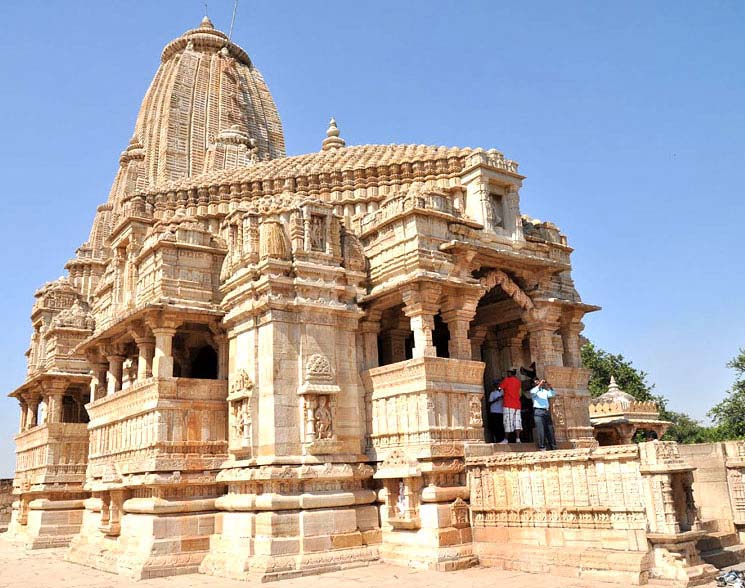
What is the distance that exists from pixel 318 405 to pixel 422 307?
2.98 metres

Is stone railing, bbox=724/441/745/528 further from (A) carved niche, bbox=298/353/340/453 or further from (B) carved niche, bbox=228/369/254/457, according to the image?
(B) carved niche, bbox=228/369/254/457

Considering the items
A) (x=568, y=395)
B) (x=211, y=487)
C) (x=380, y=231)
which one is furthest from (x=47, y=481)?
(x=568, y=395)

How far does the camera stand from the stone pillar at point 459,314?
15.1m

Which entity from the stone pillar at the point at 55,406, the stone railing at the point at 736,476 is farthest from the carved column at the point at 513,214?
the stone pillar at the point at 55,406

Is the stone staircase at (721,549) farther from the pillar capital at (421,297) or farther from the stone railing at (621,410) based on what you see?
the stone railing at (621,410)

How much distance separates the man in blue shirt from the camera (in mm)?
15289

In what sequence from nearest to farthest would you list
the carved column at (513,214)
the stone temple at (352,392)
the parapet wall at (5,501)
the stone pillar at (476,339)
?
the stone temple at (352,392) → the carved column at (513,214) → the stone pillar at (476,339) → the parapet wall at (5,501)

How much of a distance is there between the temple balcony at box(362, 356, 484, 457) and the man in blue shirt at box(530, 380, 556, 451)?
1.33m

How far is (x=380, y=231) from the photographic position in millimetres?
16359

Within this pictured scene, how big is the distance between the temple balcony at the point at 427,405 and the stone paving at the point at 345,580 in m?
2.30

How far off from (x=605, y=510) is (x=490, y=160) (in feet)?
28.3

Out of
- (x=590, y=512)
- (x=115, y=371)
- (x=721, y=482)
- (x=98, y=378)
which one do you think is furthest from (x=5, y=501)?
(x=721, y=482)

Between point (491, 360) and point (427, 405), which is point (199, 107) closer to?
point (491, 360)

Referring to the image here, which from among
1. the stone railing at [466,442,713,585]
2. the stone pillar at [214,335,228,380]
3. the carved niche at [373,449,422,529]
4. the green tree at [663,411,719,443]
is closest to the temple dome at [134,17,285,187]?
the stone pillar at [214,335,228,380]
